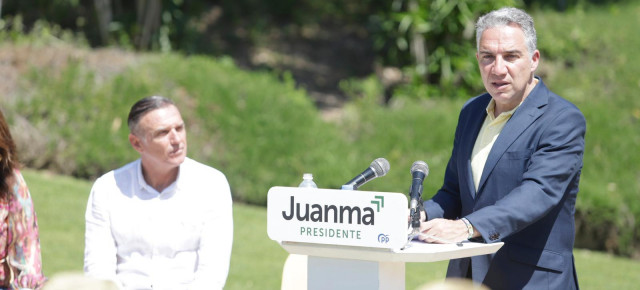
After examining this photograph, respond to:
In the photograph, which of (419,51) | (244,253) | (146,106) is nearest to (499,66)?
(146,106)

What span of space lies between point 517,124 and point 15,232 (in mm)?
2371

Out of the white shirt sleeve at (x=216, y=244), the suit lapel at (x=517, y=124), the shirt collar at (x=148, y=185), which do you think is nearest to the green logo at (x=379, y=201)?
the suit lapel at (x=517, y=124)

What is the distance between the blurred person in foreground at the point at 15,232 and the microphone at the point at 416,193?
1.88 meters

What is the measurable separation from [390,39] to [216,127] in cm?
421

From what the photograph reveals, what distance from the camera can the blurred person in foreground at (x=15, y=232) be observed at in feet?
13.1

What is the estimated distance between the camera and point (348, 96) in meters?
15.4

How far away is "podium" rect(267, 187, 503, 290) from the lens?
293 cm

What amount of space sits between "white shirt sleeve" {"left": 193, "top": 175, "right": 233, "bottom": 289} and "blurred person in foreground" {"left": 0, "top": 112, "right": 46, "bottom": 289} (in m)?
0.76

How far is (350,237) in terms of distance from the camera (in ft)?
9.85

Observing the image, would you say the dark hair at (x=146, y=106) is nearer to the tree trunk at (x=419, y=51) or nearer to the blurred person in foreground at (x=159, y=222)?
the blurred person in foreground at (x=159, y=222)

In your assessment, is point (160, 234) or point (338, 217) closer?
point (338, 217)

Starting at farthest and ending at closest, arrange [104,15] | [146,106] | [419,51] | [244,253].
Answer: [104,15] → [419,51] → [244,253] → [146,106]

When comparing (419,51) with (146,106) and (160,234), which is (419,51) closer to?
(146,106)

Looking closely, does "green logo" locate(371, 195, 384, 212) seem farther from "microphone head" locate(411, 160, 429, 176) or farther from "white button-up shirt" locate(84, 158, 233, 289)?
"white button-up shirt" locate(84, 158, 233, 289)
